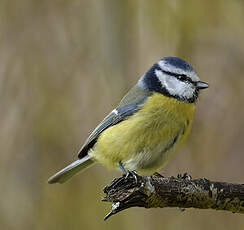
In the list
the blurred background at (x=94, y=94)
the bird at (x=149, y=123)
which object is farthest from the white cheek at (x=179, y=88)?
the blurred background at (x=94, y=94)

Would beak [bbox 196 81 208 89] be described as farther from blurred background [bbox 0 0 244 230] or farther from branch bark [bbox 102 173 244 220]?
branch bark [bbox 102 173 244 220]

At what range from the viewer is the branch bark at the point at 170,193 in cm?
182

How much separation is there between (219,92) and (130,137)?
0.68m

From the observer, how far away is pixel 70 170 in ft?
9.48

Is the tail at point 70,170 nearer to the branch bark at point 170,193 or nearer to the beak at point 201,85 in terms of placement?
the beak at point 201,85

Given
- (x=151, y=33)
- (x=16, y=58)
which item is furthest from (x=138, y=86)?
(x=16, y=58)

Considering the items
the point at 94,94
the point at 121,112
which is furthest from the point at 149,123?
the point at 94,94

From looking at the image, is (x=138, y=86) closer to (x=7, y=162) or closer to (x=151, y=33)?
(x=151, y=33)

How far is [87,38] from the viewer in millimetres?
3055

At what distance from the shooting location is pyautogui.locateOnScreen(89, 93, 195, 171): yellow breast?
8.29 feet

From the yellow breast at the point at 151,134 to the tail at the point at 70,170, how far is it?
27cm

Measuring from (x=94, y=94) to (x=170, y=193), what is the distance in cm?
115

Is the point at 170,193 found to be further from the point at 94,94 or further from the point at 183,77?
the point at 94,94

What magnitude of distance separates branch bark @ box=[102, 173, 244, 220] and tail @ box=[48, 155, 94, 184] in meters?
0.96
